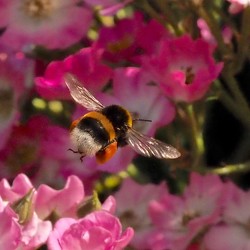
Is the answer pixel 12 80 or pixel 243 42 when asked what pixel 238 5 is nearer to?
pixel 243 42

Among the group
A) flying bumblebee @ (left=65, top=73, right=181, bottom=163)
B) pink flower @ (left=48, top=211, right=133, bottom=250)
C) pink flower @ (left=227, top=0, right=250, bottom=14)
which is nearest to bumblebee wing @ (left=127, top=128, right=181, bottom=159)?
flying bumblebee @ (left=65, top=73, right=181, bottom=163)

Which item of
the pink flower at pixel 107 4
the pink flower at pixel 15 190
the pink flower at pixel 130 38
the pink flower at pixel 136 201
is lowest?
the pink flower at pixel 136 201

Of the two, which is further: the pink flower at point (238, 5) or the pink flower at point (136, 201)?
the pink flower at point (136, 201)

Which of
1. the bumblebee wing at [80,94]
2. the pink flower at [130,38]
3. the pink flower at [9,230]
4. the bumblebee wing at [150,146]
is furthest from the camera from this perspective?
the pink flower at [130,38]

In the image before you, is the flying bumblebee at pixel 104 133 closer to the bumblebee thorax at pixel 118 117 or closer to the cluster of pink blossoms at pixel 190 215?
the bumblebee thorax at pixel 118 117

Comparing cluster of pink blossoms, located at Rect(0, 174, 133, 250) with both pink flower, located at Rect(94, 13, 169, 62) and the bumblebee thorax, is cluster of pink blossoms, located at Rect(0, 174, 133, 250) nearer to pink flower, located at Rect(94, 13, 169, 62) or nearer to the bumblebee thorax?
the bumblebee thorax

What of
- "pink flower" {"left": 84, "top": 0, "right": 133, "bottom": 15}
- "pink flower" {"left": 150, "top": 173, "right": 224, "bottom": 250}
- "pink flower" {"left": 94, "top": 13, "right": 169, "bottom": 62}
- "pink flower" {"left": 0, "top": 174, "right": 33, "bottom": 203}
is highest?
"pink flower" {"left": 84, "top": 0, "right": 133, "bottom": 15}

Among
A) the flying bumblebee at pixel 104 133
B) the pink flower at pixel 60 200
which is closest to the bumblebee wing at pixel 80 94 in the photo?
the flying bumblebee at pixel 104 133
